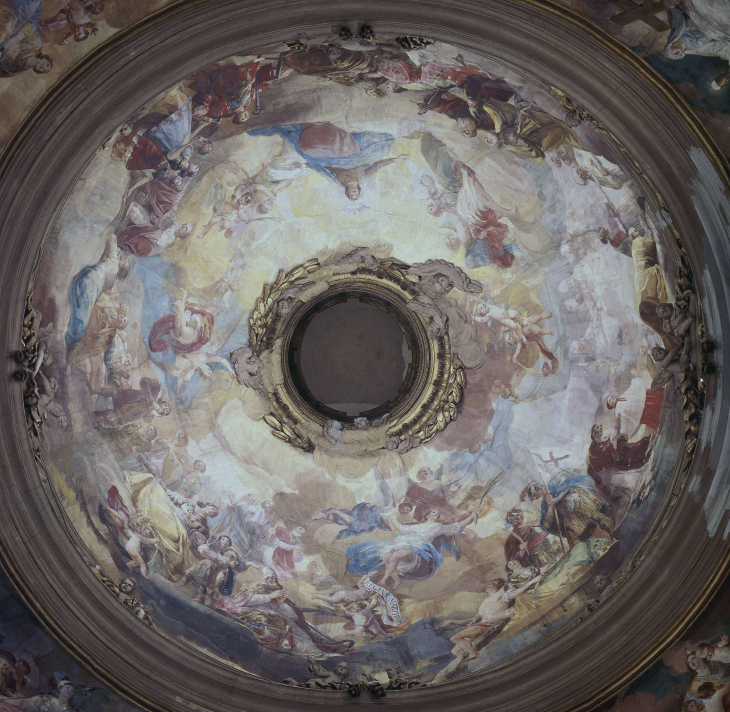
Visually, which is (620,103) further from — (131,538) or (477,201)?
(131,538)

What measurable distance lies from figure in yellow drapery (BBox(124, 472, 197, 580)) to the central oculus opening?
323 cm

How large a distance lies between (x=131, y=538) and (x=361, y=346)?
526cm

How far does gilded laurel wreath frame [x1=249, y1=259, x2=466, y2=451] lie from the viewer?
1373 cm

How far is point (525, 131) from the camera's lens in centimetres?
1105

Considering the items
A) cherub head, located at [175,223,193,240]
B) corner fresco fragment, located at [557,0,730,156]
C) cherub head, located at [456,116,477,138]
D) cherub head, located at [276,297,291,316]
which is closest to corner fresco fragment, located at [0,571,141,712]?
cherub head, located at [175,223,193,240]

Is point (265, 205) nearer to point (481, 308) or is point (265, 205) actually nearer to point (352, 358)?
point (352, 358)

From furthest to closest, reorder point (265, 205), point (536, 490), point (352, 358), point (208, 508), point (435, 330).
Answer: point (352, 358)
point (435, 330)
point (208, 508)
point (536, 490)
point (265, 205)

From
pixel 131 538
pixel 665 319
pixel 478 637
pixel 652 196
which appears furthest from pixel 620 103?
pixel 131 538

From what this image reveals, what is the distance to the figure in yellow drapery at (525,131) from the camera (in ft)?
34.8

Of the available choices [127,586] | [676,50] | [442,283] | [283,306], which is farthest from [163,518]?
[676,50]

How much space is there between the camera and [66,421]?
11633 millimetres

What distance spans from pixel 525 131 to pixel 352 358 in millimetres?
5456

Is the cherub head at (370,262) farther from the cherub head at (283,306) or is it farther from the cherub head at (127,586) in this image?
the cherub head at (127,586)

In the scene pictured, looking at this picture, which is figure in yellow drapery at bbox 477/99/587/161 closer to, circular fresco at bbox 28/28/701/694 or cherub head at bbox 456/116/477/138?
circular fresco at bbox 28/28/701/694
